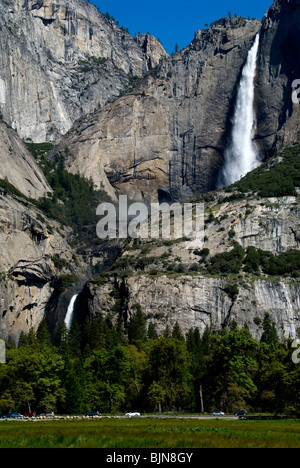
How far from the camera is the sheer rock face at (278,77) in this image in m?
190

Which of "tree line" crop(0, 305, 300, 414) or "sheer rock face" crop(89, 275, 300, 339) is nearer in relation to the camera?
"tree line" crop(0, 305, 300, 414)

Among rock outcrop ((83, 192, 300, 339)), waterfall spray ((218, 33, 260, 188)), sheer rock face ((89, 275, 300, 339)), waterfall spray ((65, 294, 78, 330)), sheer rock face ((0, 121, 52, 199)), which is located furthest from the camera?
waterfall spray ((218, 33, 260, 188))

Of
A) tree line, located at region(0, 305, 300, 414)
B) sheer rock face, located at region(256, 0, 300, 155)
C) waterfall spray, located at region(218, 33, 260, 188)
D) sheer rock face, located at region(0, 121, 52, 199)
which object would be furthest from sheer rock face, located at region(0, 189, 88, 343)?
sheer rock face, located at region(256, 0, 300, 155)

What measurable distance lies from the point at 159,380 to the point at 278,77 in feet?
472

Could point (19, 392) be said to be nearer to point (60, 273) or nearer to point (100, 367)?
point (100, 367)

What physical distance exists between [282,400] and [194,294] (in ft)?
186

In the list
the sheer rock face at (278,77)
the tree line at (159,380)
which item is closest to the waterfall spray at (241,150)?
the sheer rock face at (278,77)

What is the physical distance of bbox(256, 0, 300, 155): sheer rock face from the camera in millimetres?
190375

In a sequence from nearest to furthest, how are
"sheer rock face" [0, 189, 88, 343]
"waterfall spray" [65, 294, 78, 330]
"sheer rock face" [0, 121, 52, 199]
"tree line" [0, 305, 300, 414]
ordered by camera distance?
"tree line" [0, 305, 300, 414]
"sheer rock face" [0, 189, 88, 343]
"waterfall spray" [65, 294, 78, 330]
"sheer rock face" [0, 121, 52, 199]

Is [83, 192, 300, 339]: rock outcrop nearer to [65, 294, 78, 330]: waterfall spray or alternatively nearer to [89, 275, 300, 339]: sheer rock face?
[89, 275, 300, 339]: sheer rock face

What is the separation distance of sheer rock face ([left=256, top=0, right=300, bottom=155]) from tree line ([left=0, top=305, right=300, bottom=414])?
120 m

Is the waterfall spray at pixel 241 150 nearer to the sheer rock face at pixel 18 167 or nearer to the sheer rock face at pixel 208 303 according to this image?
the sheer rock face at pixel 18 167

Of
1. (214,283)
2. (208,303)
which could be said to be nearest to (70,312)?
(208,303)

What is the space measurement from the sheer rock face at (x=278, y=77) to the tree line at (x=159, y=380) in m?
120
